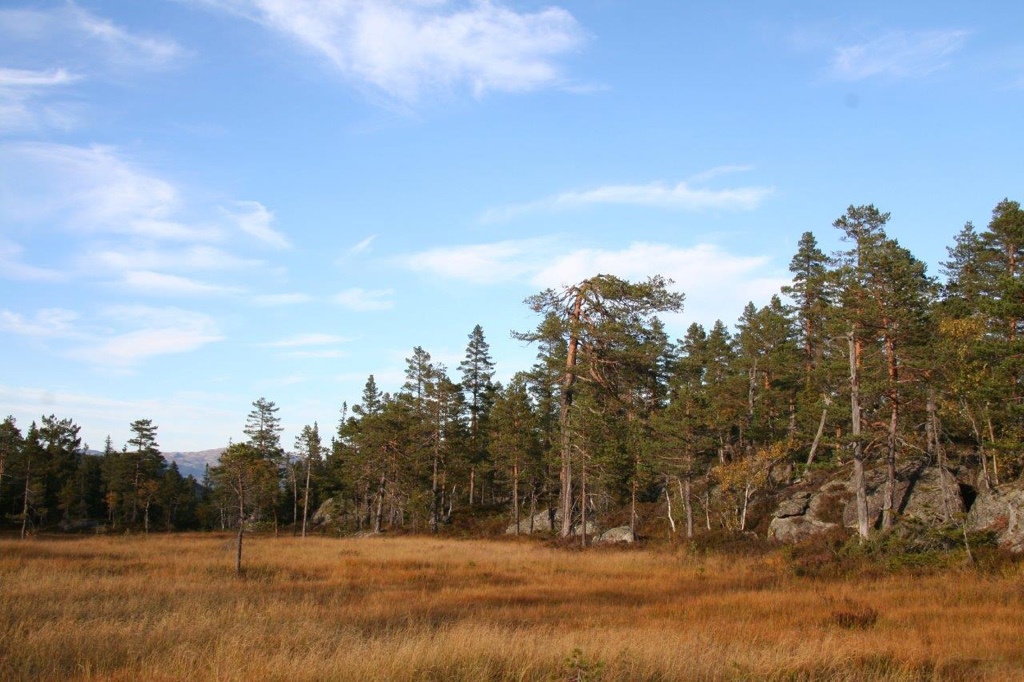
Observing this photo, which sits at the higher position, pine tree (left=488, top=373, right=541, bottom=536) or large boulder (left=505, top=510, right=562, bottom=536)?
pine tree (left=488, top=373, right=541, bottom=536)

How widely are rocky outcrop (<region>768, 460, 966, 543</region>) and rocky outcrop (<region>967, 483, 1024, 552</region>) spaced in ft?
5.61

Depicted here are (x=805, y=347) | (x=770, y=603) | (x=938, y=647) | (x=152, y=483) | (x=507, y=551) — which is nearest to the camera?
(x=938, y=647)

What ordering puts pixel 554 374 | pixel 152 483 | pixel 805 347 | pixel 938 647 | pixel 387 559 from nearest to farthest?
pixel 938 647 < pixel 387 559 < pixel 554 374 < pixel 805 347 < pixel 152 483

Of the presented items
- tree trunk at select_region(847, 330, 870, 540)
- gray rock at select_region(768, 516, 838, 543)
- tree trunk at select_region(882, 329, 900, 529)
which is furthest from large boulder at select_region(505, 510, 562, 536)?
tree trunk at select_region(847, 330, 870, 540)

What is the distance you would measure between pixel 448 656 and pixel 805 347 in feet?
146

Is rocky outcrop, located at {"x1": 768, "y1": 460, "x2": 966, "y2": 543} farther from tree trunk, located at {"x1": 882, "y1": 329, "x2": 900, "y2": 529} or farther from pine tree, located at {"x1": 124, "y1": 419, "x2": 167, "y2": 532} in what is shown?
pine tree, located at {"x1": 124, "y1": 419, "x2": 167, "y2": 532}

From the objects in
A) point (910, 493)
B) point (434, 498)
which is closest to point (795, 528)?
point (910, 493)

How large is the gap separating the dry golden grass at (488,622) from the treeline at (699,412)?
19.3 ft

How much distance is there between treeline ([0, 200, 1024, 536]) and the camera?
26375mm

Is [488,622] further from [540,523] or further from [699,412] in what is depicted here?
[540,523]

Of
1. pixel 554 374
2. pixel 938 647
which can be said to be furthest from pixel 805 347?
pixel 938 647

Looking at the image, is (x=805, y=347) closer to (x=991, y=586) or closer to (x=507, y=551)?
(x=507, y=551)

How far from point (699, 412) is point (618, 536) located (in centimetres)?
932

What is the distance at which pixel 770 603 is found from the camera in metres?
15.4
